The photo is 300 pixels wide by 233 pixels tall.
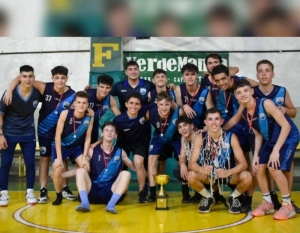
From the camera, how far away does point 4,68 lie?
364 inches

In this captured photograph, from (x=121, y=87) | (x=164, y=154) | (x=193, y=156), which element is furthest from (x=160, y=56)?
(x=193, y=156)

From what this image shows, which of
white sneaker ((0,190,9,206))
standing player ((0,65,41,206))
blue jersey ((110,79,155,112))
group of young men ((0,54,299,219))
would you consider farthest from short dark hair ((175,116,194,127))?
white sneaker ((0,190,9,206))

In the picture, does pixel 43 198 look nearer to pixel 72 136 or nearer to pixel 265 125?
pixel 72 136

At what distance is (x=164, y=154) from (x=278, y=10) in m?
4.94

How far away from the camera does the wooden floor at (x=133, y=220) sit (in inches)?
151

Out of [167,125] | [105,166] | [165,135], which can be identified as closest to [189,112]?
[167,125]

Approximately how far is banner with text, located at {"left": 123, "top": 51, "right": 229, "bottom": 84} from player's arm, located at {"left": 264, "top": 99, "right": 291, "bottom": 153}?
4.28 metres

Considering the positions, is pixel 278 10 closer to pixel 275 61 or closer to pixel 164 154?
pixel 164 154

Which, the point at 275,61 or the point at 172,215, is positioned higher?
the point at 275,61

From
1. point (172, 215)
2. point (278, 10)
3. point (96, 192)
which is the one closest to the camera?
point (278, 10)

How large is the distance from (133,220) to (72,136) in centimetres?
158

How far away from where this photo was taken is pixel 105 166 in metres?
4.98

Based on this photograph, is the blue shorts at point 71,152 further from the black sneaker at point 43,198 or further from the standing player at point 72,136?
the black sneaker at point 43,198

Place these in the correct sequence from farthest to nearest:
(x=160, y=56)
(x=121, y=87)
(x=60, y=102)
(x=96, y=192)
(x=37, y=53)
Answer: (x=37, y=53) < (x=160, y=56) < (x=121, y=87) < (x=60, y=102) < (x=96, y=192)
